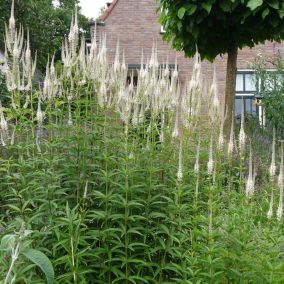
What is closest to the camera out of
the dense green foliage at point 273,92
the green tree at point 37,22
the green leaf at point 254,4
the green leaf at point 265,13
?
the green leaf at point 254,4

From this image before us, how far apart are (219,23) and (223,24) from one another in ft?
0.53

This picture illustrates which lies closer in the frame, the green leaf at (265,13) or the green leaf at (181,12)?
the green leaf at (265,13)

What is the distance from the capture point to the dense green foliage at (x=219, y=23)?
8.42 m

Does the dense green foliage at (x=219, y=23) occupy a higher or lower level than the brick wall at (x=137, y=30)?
lower

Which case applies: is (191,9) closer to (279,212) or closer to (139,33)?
(279,212)

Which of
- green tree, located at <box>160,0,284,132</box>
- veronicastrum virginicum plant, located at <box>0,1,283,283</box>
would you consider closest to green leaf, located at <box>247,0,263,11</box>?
green tree, located at <box>160,0,284,132</box>

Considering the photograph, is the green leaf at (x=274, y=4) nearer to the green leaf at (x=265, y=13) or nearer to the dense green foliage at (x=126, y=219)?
the green leaf at (x=265, y=13)

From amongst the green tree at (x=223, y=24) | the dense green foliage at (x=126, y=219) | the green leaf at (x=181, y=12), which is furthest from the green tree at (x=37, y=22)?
the dense green foliage at (x=126, y=219)

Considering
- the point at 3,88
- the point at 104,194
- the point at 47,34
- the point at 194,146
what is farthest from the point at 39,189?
the point at 47,34

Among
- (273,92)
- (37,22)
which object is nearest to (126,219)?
(273,92)

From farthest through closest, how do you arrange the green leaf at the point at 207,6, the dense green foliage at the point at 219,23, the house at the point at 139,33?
the house at the point at 139,33 → the dense green foliage at the point at 219,23 → the green leaf at the point at 207,6

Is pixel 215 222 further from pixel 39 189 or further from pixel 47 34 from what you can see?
pixel 47 34

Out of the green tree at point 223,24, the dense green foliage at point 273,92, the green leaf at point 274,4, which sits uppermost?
the green leaf at point 274,4

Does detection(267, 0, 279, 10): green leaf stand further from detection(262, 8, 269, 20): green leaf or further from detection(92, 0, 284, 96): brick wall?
detection(92, 0, 284, 96): brick wall
